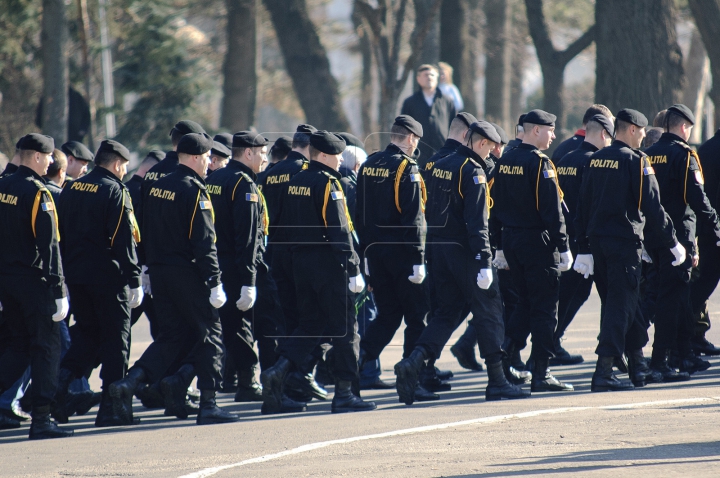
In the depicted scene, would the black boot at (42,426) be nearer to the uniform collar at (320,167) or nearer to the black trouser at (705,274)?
the uniform collar at (320,167)

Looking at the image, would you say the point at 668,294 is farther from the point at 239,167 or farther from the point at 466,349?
the point at 239,167

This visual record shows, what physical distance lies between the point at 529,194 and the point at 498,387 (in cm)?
161

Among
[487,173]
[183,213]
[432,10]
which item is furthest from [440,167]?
[432,10]

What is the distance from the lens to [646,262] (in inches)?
406

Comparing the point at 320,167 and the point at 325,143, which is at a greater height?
the point at 325,143

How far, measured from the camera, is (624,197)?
933 cm

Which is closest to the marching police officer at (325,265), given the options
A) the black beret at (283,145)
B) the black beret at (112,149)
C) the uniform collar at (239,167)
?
the uniform collar at (239,167)

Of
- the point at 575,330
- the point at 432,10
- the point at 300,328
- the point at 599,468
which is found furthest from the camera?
the point at 432,10

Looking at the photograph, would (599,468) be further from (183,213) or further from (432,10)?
(432,10)

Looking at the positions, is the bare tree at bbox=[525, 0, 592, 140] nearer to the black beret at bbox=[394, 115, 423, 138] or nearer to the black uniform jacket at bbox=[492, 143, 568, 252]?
the black beret at bbox=[394, 115, 423, 138]

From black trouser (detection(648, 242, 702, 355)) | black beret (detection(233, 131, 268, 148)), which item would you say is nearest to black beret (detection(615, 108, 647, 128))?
black trouser (detection(648, 242, 702, 355))

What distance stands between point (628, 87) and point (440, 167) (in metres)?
9.20

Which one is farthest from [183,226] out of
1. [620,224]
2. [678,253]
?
[678,253]

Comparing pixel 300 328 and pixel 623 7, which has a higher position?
pixel 623 7
